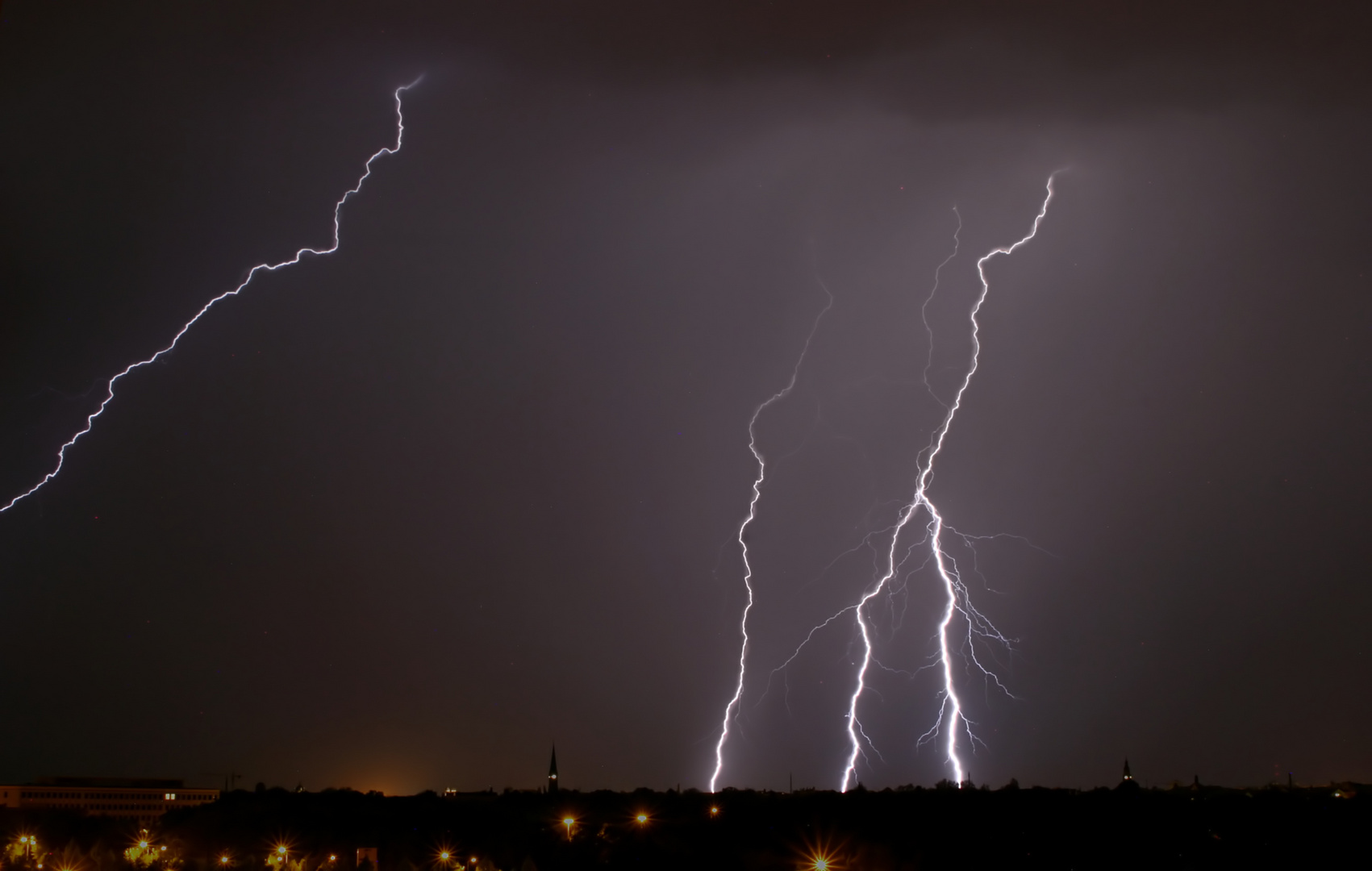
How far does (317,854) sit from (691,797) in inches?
799

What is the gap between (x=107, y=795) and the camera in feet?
249

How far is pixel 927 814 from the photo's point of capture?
42781 mm

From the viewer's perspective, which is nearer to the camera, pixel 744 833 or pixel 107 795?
pixel 744 833

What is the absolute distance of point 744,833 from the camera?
4069 cm

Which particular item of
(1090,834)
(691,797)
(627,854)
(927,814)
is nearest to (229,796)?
(691,797)

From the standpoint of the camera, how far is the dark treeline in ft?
116

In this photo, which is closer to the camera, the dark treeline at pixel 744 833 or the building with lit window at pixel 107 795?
the dark treeline at pixel 744 833

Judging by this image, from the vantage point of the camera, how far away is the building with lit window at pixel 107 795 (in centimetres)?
7169

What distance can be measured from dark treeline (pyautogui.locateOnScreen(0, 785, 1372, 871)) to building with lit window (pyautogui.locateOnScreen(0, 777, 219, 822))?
2407 centimetres

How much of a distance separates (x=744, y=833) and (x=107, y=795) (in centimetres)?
5402

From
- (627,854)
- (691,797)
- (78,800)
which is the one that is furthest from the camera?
(78,800)

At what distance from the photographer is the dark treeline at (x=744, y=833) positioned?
116ft

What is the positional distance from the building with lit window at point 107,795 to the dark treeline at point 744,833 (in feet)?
79.0

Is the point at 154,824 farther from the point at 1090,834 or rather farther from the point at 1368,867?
the point at 1368,867
